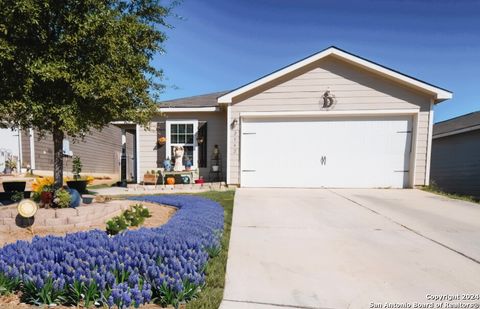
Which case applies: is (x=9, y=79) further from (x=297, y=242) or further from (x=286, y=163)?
(x=286, y=163)

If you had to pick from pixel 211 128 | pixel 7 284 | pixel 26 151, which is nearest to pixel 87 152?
pixel 26 151

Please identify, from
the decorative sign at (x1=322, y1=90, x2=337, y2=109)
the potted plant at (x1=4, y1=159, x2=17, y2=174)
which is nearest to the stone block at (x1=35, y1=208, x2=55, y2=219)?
the decorative sign at (x1=322, y1=90, x2=337, y2=109)

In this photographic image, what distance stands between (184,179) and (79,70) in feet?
18.2

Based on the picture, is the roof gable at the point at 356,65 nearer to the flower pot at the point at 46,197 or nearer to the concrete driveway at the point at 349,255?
the concrete driveway at the point at 349,255

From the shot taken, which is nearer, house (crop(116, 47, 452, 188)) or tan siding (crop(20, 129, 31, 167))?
house (crop(116, 47, 452, 188))

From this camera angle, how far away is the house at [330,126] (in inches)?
313

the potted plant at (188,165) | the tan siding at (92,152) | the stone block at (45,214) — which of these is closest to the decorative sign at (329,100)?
the potted plant at (188,165)

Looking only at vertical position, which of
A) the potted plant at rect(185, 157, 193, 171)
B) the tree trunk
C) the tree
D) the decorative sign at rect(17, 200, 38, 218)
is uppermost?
the tree

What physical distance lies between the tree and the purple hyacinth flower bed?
2145mm

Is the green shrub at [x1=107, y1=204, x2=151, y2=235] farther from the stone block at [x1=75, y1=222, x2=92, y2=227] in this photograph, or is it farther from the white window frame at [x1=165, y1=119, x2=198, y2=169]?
the white window frame at [x1=165, y1=119, x2=198, y2=169]

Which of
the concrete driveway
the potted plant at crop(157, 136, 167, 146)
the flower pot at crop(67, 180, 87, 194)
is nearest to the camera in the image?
the concrete driveway

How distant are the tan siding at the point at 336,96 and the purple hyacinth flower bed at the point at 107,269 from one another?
5.93 metres

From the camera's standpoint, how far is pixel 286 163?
8.30 meters

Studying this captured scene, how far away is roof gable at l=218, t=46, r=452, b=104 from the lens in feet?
25.1
